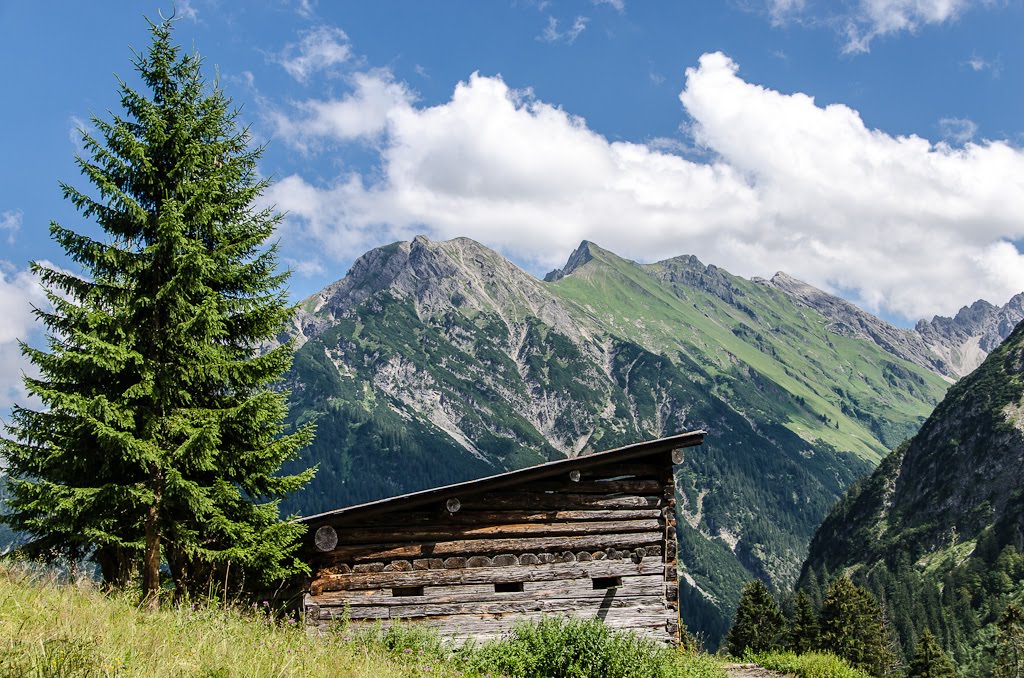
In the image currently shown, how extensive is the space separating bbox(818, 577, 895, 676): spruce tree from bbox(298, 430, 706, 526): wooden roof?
2741 inches

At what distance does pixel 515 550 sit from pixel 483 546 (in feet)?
2.62

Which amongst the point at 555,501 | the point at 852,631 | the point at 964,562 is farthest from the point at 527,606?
the point at 964,562

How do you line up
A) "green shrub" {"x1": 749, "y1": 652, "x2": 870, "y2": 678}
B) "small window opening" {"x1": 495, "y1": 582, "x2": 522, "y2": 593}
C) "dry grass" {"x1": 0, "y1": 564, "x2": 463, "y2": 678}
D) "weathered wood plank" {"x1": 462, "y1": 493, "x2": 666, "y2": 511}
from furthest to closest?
"green shrub" {"x1": 749, "y1": 652, "x2": 870, "y2": 678} < "weathered wood plank" {"x1": 462, "y1": 493, "x2": 666, "y2": 511} < "small window opening" {"x1": 495, "y1": 582, "x2": 522, "y2": 593} < "dry grass" {"x1": 0, "y1": 564, "x2": 463, "y2": 678}

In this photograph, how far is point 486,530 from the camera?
1653cm

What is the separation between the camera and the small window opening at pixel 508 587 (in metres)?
16.5

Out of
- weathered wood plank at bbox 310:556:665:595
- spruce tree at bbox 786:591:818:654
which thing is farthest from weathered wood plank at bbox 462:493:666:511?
spruce tree at bbox 786:591:818:654

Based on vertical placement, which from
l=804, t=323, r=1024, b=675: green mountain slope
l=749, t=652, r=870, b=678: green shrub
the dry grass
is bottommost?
l=804, t=323, r=1024, b=675: green mountain slope

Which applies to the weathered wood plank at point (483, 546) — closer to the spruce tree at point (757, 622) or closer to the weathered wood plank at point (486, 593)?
the weathered wood plank at point (486, 593)

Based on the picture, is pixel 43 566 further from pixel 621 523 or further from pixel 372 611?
pixel 621 523

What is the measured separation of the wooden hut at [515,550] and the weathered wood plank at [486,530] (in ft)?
0.08

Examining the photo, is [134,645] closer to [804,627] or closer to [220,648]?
[220,648]

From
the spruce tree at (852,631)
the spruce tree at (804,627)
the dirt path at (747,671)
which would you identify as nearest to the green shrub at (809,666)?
the dirt path at (747,671)

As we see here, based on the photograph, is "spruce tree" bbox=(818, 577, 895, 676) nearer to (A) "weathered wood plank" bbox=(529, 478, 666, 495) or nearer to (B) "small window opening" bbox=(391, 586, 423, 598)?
(A) "weathered wood plank" bbox=(529, 478, 666, 495)

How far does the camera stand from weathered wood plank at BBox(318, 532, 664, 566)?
52.3ft
